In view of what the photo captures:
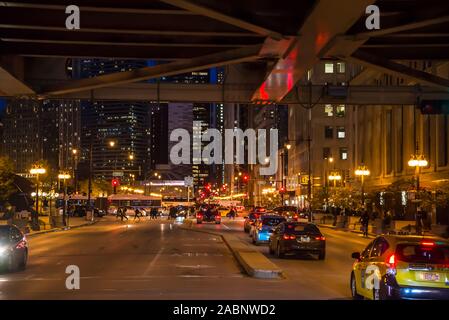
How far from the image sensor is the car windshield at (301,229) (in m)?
28.3

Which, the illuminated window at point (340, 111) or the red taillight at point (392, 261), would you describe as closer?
the red taillight at point (392, 261)

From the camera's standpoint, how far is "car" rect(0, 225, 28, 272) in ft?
71.7

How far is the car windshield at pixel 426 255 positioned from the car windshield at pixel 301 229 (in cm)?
1467

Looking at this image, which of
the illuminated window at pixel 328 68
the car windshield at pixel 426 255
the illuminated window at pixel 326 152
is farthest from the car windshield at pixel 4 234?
the illuminated window at pixel 328 68

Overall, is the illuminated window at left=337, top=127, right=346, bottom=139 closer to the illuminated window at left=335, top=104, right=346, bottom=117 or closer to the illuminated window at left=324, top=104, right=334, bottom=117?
the illuminated window at left=335, top=104, right=346, bottom=117

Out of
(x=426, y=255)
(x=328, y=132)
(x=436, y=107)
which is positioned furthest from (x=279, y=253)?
(x=328, y=132)

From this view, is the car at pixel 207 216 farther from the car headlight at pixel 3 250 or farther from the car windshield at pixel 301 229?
the car headlight at pixel 3 250

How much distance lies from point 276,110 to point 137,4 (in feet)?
476

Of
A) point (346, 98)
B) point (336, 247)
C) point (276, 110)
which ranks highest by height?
point (276, 110)

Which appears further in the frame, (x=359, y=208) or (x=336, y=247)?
(x=359, y=208)
